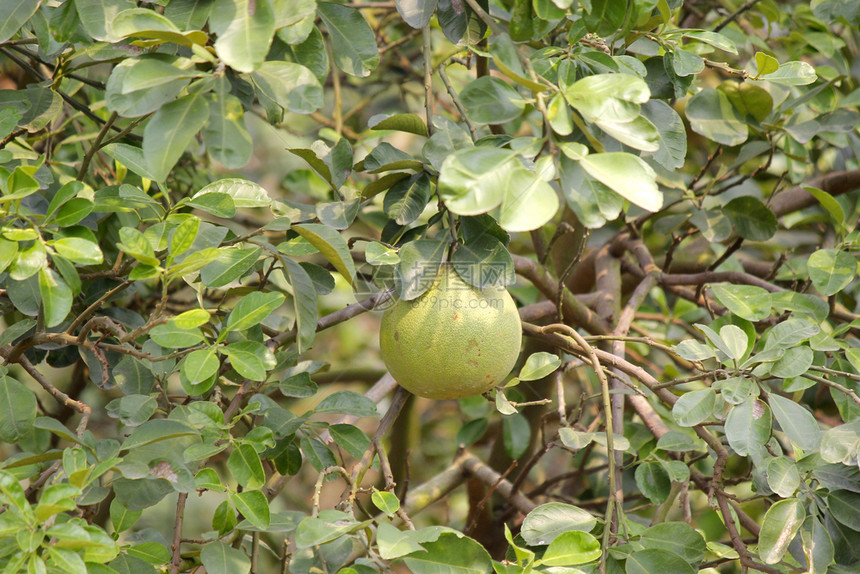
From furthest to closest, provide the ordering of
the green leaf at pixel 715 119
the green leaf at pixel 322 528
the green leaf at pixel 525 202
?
the green leaf at pixel 715 119, the green leaf at pixel 322 528, the green leaf at pixel 525 202

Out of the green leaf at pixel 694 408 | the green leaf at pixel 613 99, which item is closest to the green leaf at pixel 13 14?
the green leaf at pixel 613 99

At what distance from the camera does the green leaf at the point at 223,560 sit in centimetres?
86

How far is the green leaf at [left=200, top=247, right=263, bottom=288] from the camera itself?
0.87 metres

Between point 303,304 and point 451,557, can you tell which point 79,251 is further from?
point 451,557

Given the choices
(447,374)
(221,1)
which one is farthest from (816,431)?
(221,1)

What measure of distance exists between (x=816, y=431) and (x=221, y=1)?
2.61 feet

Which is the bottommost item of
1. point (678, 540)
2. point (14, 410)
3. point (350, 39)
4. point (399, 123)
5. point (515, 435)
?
point (515, 435)

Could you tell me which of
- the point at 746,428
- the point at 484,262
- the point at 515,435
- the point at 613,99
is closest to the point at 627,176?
the point at 613,99

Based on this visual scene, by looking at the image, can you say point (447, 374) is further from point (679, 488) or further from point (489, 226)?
point (679, 488)

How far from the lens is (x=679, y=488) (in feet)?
3.93

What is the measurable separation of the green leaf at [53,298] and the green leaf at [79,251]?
4cm

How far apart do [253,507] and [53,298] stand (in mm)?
306

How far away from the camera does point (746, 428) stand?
88 cm

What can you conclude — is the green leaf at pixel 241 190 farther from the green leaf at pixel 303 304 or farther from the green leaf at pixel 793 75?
the green leaf at pixel 793 75
